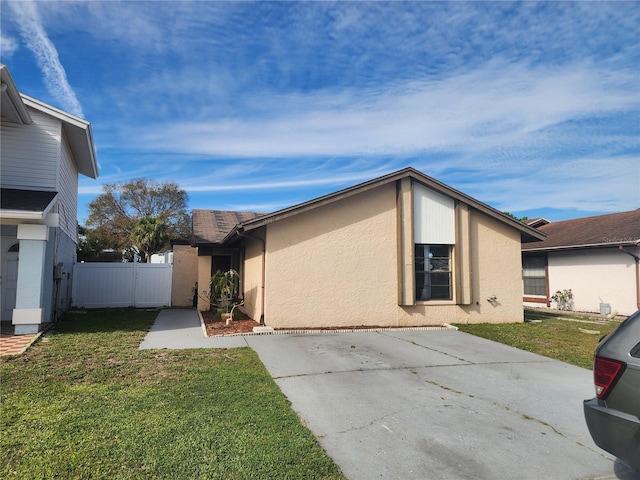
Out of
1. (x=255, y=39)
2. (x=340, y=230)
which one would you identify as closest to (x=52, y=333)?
(x=340, y=230)

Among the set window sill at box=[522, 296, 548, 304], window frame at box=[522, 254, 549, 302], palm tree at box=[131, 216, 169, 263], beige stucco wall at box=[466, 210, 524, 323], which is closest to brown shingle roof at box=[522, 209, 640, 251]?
window frame at box=[522, 254, 549, 302]

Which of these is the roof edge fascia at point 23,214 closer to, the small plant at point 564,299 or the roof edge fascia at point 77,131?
the roof edge fascia at point 77,131

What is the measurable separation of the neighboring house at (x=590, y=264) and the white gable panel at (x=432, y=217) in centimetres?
629

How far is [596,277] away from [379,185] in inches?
410

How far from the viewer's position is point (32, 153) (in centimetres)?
1046

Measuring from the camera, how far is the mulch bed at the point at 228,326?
381 inches

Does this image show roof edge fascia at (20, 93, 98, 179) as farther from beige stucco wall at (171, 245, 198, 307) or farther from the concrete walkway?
the concrete walkway

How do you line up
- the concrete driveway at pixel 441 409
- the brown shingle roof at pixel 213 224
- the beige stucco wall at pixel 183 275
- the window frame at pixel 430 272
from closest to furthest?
1. the concrete driveway at pixel 441 409
2. the window frame at pixel 430 272
3. the brown shingle roof at pixel 213 224
4. the beige stucco wall at pixel 183 275

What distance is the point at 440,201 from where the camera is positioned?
1176 cm

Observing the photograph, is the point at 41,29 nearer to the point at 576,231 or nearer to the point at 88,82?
the point at 88,82

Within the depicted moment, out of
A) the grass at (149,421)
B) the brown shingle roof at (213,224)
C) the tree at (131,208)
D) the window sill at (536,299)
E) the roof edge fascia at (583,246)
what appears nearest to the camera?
the grass at (149,421)

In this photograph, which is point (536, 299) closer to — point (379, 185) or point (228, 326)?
point (379, 185)

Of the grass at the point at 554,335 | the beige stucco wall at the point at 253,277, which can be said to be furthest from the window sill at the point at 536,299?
the beige stucco wall at the point at 253,277

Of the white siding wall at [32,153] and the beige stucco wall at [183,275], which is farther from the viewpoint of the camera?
the beige stucco wall at [183,275]
